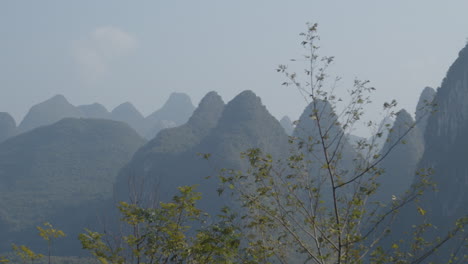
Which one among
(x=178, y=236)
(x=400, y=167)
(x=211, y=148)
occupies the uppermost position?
(x=211, y=148)

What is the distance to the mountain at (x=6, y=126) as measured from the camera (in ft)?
591

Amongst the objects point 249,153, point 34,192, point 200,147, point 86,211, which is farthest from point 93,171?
point 249,153

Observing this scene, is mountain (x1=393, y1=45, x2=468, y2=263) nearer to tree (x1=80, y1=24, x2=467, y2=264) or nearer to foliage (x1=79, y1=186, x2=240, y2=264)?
tree (x1=80, y1=24, x2=467, y2=264)

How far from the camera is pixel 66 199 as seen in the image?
98.6 m

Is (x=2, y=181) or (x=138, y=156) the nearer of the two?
(x=138, y=156)

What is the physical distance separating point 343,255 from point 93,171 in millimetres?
113025

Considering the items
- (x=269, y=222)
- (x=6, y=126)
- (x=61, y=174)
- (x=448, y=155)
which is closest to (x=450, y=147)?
(x=448, y=155)

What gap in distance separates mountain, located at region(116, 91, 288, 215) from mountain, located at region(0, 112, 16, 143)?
112 metres

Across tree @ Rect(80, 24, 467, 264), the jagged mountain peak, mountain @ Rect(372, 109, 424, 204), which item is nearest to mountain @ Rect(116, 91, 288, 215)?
the jagged mountain peak

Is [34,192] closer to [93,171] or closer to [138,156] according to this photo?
[93,171]

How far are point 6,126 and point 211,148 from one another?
439 feet

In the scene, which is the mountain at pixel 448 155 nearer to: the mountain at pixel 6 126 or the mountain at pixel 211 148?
the mountain at pixel 211 148

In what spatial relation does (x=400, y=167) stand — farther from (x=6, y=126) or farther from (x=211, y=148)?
(x=6, y=126)

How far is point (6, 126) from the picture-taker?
18262 cm
